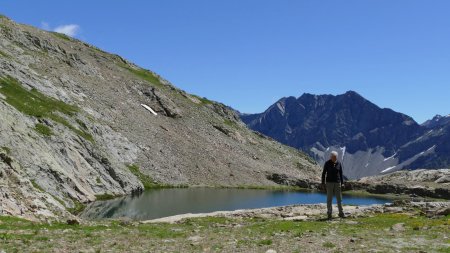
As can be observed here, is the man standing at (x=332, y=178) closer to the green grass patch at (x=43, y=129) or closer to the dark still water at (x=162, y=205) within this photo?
the dark still water at (x=162, y=205)

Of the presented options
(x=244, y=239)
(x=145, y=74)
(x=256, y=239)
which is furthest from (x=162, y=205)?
(x=145, y=74)

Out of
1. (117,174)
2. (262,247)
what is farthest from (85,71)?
(262,247)

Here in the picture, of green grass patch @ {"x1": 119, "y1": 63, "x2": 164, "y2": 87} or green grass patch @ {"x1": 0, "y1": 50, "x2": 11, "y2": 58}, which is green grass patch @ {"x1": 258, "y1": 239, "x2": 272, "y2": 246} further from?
green grass patch @ {"x1": 119, "y1": 63, "x2": 164, "y2": 87}

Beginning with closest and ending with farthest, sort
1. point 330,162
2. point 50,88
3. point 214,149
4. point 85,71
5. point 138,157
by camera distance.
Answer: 1. point 330,162
2. point 138,157
3. point 50,88
4. point 214,149
5. point 85,71

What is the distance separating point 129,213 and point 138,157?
1776 inches

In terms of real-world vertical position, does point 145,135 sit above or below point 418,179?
above

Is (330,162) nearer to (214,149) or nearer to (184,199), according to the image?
(184,199)

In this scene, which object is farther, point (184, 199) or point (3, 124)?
point (184, 199)

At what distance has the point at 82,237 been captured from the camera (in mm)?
22297

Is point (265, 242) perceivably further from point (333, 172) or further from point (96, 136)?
point (96, 136)

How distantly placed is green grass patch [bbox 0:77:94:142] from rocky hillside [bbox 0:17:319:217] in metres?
0.38

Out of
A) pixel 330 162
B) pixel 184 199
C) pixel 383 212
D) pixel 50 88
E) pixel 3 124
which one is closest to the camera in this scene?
pixel 330 162

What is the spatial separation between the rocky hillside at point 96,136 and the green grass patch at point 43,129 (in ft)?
0.85

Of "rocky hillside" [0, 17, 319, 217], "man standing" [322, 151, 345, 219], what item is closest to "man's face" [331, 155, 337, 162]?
"man standing" [322, 151, 345, 219]
